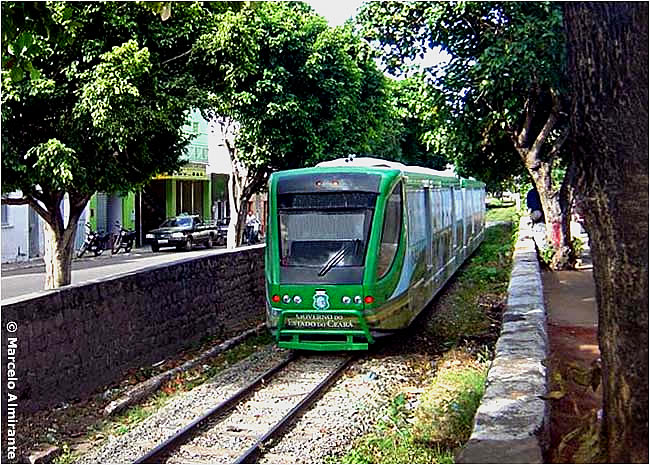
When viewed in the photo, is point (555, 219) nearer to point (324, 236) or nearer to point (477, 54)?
point (477, 54)

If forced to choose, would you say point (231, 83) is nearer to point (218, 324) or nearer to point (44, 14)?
point (218, 324)

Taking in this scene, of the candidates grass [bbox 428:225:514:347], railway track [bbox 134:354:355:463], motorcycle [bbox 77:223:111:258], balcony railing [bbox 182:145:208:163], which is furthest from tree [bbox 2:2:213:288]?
balcony railing [bbox 182:145:208:163]

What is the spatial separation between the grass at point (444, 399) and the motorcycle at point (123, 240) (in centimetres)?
2094

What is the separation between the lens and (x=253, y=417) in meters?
9.60

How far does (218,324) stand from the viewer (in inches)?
634

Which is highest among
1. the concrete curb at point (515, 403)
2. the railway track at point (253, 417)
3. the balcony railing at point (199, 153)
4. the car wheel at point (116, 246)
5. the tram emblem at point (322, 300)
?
the balcony railing at point (199, 153)

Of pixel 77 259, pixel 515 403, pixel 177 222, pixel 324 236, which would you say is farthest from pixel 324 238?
pixel 177 222

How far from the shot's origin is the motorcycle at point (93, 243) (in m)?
33.9

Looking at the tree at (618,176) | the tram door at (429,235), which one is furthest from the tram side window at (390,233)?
the tree at (618,176)

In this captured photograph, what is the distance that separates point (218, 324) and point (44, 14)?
9.17m

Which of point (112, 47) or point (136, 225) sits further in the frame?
point (136, 225)

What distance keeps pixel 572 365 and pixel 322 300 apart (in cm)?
533

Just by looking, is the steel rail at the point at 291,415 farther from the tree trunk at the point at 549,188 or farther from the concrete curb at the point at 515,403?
the tree trunk at the point at 549,188

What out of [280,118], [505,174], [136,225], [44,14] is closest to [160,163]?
[44,14]
